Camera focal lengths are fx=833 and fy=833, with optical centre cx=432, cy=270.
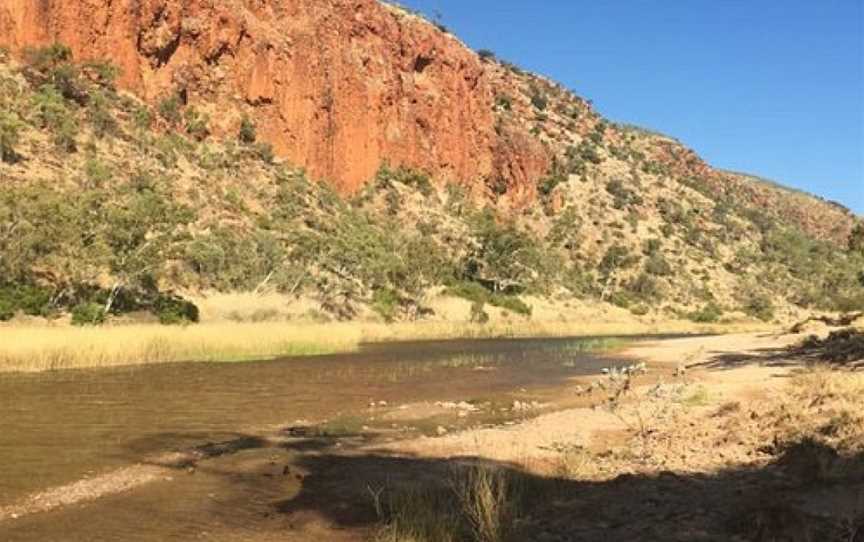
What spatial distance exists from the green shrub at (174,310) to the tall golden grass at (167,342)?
575 centimetres

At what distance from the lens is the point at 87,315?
35.5m

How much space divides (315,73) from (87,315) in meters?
52.7

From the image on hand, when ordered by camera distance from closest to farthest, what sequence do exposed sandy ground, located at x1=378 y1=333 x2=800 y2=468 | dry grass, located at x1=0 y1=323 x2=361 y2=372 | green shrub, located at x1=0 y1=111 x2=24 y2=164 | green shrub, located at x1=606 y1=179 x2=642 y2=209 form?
exposed sandy ground, located at x1=378 y1=333 x2=800 y2=468 < dry grass, located at x1=0 y1=323 x2=361 y2=372 < green shrub, located at x1=0 y1=111 x2=24 y2=164 < green shrub, located at x1=606 y1=179 x2=642 y2=209

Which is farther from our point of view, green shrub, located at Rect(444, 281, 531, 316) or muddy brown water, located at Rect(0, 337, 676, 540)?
green shrub, located at Rect(444, 281, 531, 316)

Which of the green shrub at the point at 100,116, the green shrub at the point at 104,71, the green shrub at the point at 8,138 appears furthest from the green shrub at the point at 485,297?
the green shrub at the point at 8,138

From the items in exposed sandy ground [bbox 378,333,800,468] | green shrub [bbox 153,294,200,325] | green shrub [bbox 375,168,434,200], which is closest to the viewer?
exposed sandy ground [bbox 378,333,800,468]

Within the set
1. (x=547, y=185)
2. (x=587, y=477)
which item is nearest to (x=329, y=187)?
(x=547, y=185)

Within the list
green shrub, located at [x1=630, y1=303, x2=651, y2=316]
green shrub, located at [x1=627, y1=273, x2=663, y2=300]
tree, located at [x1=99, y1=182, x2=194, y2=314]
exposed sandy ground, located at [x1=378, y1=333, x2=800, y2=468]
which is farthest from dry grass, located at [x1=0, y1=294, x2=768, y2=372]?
green shrub, located at [x1=627, y1=273, x2=663, y2=300]

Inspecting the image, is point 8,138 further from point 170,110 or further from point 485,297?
point 485,297

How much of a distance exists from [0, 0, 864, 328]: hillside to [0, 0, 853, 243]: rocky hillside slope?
214 mm

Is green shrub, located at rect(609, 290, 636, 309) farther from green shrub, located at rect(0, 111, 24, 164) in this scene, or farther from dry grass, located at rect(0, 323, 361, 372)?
green shrub, located at rect(0, 111, 24, 164)

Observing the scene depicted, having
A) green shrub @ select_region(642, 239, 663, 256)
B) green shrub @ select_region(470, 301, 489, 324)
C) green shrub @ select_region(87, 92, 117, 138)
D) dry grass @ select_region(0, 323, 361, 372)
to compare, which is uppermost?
green shrub @ select_region(87, 92, 117, 138)

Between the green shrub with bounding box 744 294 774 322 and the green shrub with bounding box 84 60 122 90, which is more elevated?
the green shrub with bounding box 84 60 122 90

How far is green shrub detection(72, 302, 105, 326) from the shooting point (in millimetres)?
35000
